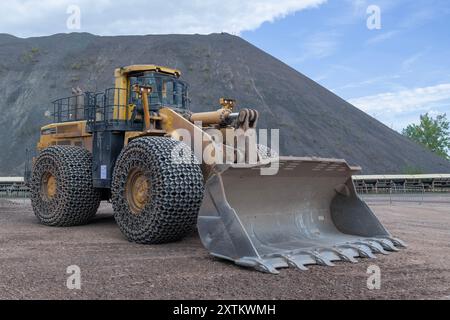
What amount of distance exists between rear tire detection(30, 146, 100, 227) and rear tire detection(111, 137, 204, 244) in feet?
5.85

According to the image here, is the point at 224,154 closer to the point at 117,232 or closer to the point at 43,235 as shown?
the point at 117,232

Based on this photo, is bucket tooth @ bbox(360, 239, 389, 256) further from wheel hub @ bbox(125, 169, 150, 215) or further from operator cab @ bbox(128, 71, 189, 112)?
operator cab @ bbox(128, 71, 189, 112)

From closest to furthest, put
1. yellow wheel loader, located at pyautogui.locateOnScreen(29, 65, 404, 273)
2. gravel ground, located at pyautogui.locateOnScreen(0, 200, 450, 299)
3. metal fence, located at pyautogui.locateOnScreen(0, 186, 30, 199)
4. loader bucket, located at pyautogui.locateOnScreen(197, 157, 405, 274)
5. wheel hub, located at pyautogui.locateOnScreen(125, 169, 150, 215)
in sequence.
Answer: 1. gravel ground, located at pyautogui.locateOnScreen(0, 200, 450, 299)
2. loader bucket, located at pyautogui.locateOnScreen(197, 157, 405, 274)
3. yellow wheel loader, located at pyautogui.locateOnScreen(29, 65, 404, 273)
4. wheel hub, located at pyautogui.locateOnScreen(125, 169, 150, 215)
5. metal fence, located at pyautogui.locateOnScreen(0, 186, 30, 199)

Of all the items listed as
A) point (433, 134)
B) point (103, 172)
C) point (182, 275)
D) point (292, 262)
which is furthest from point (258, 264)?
point (433, 134)

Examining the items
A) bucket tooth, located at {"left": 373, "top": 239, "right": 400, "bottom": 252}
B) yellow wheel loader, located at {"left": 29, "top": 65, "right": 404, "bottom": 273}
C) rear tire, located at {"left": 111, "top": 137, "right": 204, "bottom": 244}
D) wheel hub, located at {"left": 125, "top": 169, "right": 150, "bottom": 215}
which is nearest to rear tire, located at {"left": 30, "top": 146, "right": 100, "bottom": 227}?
yellow wheel loader, located at {"left": 29, "top": 65, "right": 404, "bottom": 273}

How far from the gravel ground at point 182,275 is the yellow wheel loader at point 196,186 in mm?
279

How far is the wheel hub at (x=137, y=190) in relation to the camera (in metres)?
7.10

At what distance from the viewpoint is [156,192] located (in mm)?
6730

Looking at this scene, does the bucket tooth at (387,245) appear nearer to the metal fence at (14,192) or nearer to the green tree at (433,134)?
the metal fence at (14,192)

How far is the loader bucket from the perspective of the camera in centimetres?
559

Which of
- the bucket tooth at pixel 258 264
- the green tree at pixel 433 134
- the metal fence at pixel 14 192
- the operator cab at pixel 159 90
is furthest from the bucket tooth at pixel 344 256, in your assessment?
the green tree at pixel 433 134

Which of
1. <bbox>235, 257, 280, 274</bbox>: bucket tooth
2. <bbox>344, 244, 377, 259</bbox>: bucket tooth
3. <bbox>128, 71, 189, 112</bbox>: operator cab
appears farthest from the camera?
<bbox>128, 71, 189, 112</bbox>: operator cab

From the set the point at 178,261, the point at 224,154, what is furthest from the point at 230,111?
the point at 178,261
